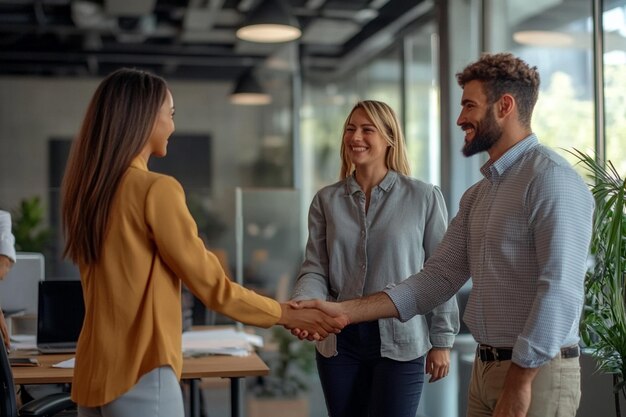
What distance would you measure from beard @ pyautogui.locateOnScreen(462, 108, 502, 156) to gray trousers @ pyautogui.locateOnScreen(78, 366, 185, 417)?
102 centimetres

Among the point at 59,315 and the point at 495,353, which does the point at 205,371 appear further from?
the point at 495,353

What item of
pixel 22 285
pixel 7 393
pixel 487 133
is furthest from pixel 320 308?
pixel 22 285

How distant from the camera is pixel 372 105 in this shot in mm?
3129

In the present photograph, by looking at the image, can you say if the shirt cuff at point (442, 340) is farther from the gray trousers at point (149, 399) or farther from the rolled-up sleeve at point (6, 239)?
the rolled-up sleeve at point (6, 239)

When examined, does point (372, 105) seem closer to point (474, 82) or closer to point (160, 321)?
point (474, 82)

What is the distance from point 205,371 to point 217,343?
0.69 metres

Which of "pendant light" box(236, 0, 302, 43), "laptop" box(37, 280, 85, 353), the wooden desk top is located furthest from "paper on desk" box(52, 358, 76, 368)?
"pendant light" box(236, 0, 302, 43)

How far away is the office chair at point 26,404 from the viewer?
2.95 meters

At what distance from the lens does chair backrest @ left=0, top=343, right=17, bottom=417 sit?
2.95 m

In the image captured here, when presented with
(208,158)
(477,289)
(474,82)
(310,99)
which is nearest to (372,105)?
(474,82)

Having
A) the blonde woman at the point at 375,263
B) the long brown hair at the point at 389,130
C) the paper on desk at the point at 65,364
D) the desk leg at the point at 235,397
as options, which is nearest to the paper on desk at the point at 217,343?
the desk leg at the point at 235,397

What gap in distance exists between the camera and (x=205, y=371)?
3160 mm

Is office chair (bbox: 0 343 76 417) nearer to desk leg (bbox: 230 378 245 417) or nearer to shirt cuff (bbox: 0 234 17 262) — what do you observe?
desk leg (bbox: 230 378 245 417)

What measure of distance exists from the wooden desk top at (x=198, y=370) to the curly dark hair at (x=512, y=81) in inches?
52.6
